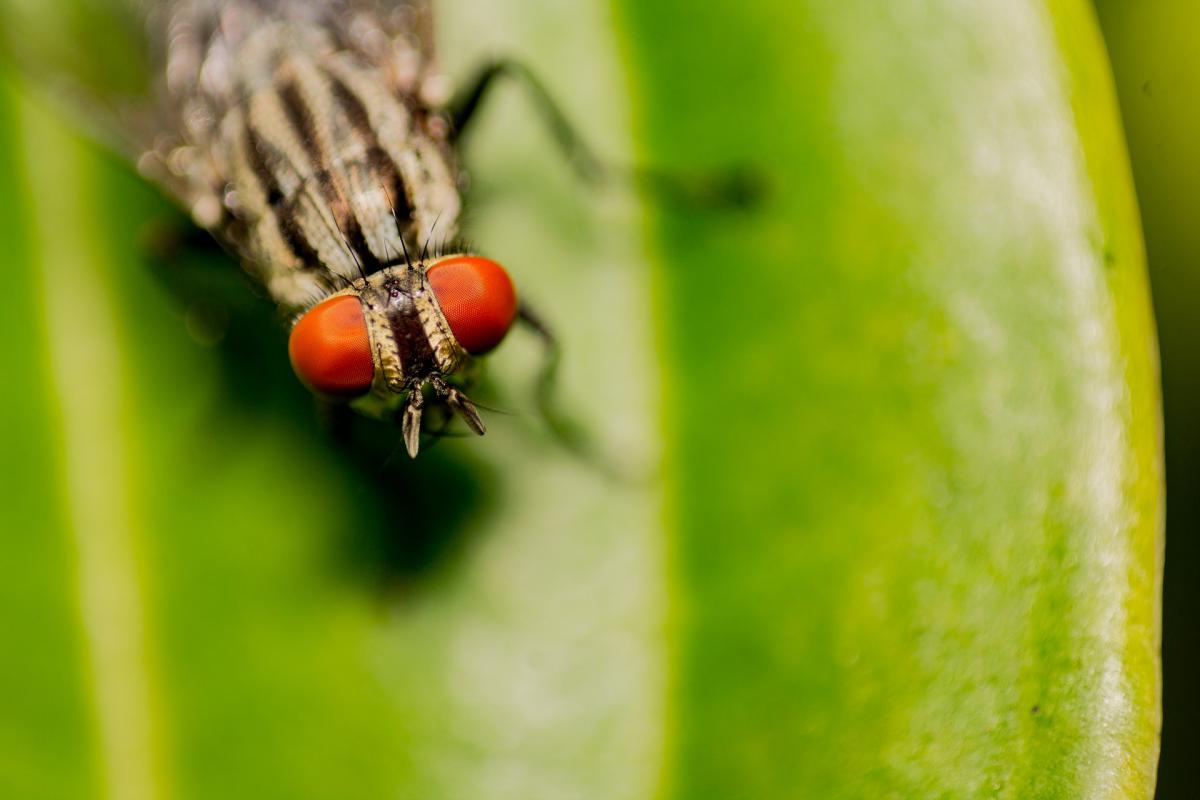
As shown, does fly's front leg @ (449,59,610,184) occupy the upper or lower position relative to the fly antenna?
upper

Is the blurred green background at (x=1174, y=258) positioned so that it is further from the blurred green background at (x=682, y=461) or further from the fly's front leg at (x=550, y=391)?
the fly's front leg at (x=550, y=391)

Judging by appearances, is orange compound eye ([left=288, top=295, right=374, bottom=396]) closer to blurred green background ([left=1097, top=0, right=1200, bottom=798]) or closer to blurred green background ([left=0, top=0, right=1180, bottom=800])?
blurred green background ([left=0, top=0, right=1180, bottom=800])

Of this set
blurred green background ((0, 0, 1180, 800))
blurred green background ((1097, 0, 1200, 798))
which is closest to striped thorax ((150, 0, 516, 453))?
blurred green background ((0, 0, 1180, 800))

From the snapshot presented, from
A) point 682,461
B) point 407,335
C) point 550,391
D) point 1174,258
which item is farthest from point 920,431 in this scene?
point 1174,258

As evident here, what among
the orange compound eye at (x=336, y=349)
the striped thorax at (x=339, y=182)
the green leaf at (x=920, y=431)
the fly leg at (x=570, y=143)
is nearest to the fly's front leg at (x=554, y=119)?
the fly leg at (x=570, y=143)

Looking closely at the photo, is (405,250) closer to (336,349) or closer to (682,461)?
(336,349)

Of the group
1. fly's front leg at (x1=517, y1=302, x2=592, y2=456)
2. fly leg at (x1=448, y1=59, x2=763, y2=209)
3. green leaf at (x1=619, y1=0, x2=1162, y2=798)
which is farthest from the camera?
fly leg at (x1=448, y1=59, x2=763, y2=209)

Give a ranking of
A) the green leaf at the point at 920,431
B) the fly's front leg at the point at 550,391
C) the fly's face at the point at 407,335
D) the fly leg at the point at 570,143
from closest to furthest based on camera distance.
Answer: the green leaf at the point at 920,431
the fly's face at the point at 407,335
the fly's front leg at the point at 550,391
the fly leg at the point at 570,143

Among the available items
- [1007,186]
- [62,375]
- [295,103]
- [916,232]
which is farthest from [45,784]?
[1007,186]
